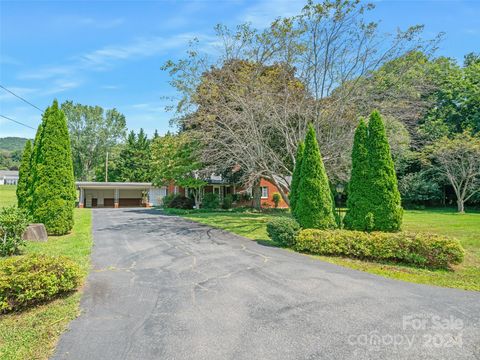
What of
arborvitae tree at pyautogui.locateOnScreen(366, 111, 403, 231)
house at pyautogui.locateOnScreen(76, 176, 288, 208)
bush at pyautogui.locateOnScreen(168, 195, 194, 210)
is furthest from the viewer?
house at pyautogui.locateOnScreen(76, 176, 288, 208)

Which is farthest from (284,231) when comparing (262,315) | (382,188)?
(262,315)

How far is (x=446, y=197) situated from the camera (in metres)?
30.9

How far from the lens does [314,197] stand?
33.1ft

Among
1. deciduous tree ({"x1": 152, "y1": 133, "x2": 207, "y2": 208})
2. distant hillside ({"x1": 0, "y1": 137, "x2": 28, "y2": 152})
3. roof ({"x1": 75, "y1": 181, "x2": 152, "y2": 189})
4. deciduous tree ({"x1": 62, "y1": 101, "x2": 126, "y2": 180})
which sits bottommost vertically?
roof ({"x1": 75, "y1": 181, "x2": 152, "y2": 189})

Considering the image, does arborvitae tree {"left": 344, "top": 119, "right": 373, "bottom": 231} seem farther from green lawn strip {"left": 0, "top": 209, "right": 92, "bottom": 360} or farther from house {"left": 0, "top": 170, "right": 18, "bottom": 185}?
house {"left": 0, "top": 170, "right": 18, "bottom": 185}

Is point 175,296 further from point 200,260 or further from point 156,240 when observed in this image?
point 156,240

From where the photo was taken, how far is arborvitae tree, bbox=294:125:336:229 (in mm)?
10047

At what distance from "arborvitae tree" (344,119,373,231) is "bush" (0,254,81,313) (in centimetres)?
805

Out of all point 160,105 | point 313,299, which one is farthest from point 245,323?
point 160,105

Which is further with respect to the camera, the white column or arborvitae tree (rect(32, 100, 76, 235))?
the white column

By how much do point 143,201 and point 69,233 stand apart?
2284 cm

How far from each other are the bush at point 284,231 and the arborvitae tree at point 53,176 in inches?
330

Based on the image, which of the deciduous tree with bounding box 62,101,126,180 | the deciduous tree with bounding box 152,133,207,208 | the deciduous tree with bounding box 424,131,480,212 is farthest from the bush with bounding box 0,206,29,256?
the deciduous tree with bounding box 62,101,126,180

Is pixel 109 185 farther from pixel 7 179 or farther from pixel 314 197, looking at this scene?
pixel 7 179
